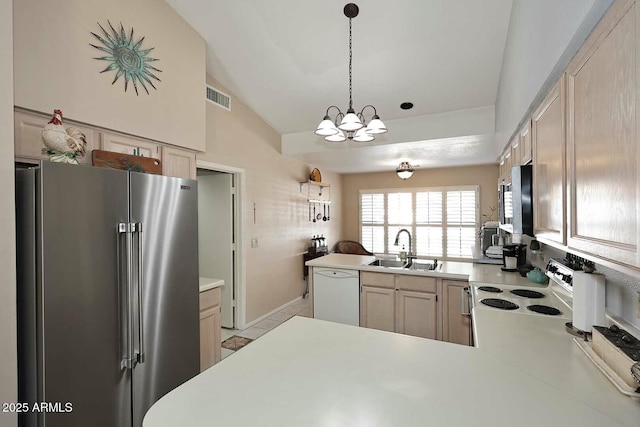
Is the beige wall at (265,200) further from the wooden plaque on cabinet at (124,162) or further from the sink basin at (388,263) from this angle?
the sink basin at (388,263)

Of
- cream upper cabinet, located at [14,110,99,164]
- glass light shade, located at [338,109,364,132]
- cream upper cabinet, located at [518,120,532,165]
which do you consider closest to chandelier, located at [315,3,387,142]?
glass light shade, located at [338,109,364,132]

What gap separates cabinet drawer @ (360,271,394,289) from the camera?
3193 mm

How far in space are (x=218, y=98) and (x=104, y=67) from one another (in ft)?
4.73

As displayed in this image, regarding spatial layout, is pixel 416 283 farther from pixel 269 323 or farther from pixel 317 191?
pixel 317 191

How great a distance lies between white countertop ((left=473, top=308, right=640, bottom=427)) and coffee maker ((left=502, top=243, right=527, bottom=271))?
A: 1392 millimetres

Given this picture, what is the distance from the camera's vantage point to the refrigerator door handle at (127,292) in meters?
1.79

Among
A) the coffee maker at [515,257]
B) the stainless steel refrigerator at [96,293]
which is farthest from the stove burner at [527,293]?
the stainless steel refrigerator at [96,293]

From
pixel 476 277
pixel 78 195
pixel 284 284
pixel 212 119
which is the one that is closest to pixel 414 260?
pixel 476 277

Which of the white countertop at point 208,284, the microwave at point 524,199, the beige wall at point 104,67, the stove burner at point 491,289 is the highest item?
the beige wall at point 104,67

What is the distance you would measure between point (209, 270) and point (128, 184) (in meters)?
2.58

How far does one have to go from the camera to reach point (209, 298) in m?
2.77

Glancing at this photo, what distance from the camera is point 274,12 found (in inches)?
108

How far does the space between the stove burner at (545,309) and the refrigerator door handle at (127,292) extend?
2425 millimetres

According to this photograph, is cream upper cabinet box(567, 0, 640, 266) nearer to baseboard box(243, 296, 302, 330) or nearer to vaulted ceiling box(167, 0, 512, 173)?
vaulted ceiling box(167, 0, 512, 173)
